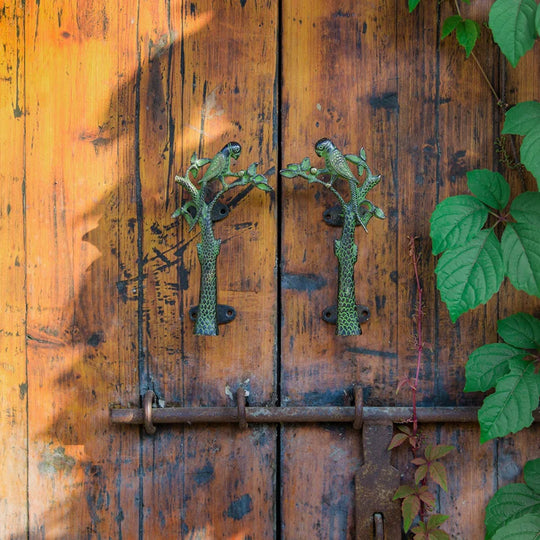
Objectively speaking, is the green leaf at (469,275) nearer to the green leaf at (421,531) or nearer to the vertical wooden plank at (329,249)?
the vertical wooden plank at (329,249)

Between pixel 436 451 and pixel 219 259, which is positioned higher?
pixel 219 259

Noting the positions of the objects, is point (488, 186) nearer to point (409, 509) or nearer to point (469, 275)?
point (469, 275)

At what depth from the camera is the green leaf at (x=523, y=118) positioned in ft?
3.14

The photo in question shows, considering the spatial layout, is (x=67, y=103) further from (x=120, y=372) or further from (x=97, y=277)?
(x=120, y=372)

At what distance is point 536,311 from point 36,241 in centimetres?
90

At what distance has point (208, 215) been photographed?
1028 millimetres

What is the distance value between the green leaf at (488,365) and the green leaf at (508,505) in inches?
7.5

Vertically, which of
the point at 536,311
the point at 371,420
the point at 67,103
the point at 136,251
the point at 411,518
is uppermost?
the point at 67,103

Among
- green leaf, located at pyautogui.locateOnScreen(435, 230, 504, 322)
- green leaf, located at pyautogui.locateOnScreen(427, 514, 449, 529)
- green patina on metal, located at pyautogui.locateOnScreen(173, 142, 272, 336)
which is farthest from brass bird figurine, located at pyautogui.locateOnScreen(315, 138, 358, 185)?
green leaf, located at pyautogui.locateOnScreen(427, 514, 449, 529)

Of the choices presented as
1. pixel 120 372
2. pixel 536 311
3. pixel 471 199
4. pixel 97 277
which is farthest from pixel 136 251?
pixel 536 311

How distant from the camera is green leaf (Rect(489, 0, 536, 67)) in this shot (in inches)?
35.9

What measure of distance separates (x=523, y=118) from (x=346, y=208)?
311 millimetres

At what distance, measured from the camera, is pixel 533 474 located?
103 cm

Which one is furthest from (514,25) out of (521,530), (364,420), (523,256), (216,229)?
(521,530)
